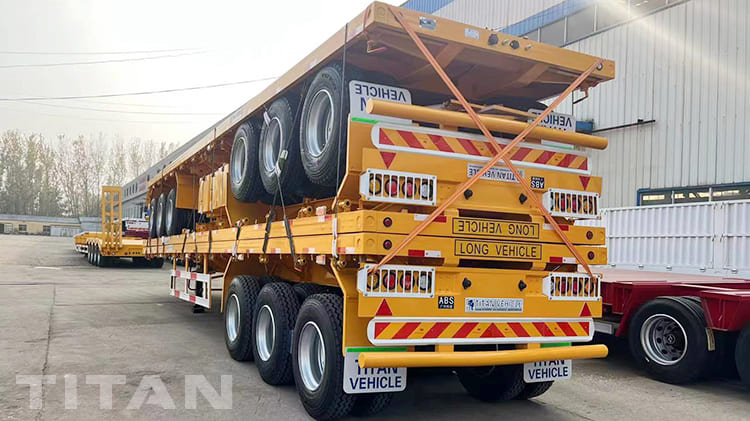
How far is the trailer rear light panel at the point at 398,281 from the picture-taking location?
3.91 meters

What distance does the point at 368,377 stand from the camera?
13.4 ft

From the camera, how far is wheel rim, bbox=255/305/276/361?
5.70 meters

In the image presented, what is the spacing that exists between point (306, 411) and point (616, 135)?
14.8 m

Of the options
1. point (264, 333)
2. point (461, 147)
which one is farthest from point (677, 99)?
point (264, 333)

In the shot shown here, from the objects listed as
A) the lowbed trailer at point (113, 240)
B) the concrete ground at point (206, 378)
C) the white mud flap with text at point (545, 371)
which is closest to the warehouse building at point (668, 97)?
the concrete ground at point (206, 378)

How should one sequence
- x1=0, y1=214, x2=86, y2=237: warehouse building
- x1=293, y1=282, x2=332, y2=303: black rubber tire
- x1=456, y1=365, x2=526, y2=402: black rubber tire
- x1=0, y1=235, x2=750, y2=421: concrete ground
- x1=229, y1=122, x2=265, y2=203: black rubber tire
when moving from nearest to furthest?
1. x1=0, y1=235, x2=750, y2=421: concrete ground
2. x1=456, y1=365, x2=526, y2=402: black rubber tire
3. x1=293, y1=282, x2=332, y2=303: black rubber tire
4. x1=229, y1=122, x2=265, y2=203: black rubber tire
5. x1=0, y1=214, x2=86, y2=237: warehouse building

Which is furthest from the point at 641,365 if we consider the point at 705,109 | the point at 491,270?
the point at 705,109

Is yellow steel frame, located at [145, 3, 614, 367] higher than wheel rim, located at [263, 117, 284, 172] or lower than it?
lower

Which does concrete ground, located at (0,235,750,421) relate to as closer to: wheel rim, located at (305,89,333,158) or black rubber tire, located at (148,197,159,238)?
wheel rim, located at (305,89,333,158)

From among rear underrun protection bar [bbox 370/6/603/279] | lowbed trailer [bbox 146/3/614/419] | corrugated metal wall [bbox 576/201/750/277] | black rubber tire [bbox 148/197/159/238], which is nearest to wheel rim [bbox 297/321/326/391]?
lowbed trailer [bbox 146/3/614/419]

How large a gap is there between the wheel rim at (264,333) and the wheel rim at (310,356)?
3.04 ft

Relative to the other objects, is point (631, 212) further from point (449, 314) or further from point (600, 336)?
point (449, 314)

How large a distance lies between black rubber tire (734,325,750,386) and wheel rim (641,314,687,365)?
586 millimetres

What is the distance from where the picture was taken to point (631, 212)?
1043 centimetres
